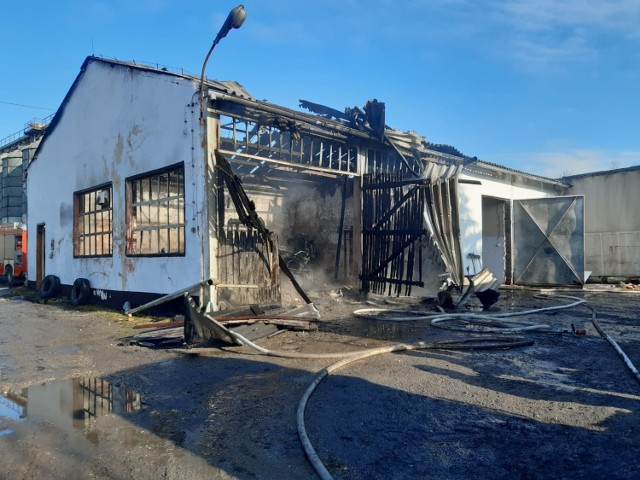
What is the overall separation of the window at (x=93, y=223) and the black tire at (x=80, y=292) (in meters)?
0.79

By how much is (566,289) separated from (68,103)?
16.3 metres

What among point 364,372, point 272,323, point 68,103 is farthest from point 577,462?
point 68,103

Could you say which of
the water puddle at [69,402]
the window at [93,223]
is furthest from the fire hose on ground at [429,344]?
the window at [93,223]

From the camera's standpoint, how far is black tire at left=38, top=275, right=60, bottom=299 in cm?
1355

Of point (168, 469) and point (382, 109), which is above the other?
point (382, 109)

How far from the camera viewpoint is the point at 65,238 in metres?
13.8

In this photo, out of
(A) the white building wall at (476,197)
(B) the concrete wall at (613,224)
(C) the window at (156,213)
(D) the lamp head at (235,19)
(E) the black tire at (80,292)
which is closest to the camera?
(D) the lamp head at (235,19)

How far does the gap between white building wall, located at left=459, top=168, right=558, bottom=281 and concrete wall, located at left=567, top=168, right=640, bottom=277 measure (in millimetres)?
2964

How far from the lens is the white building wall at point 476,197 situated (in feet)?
46.5

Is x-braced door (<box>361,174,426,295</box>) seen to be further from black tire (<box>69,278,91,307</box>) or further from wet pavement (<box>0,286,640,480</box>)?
black tire (<box>69,278,91,307</box>)

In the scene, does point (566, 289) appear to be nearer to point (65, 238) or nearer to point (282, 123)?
point (282, 123)

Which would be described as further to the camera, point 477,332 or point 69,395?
point 477,332

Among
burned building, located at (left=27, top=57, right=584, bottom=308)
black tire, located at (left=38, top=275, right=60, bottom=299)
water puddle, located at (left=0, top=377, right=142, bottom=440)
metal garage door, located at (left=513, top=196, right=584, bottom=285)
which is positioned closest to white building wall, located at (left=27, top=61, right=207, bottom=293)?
burned building, located at (left=27, top=57, right=584, bottom=308)

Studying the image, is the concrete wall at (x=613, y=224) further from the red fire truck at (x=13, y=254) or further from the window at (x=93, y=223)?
the red fire truck at (x=13, y=254)
